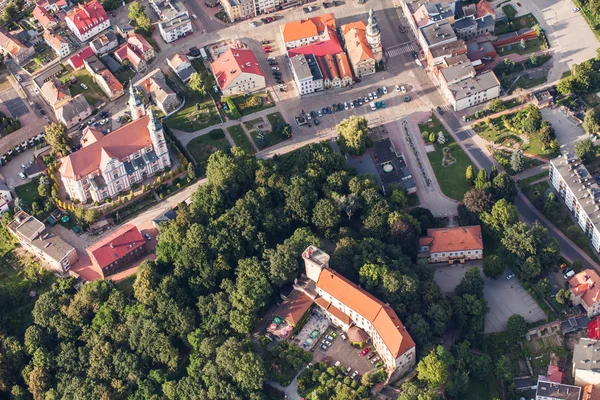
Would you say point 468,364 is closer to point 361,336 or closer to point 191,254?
point 361,336

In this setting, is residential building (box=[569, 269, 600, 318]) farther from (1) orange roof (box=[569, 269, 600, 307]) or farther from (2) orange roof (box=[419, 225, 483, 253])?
(2) orange roof (box=[419, 225, 483, 253])

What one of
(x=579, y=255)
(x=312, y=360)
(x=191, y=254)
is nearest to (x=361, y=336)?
(x=312, y=360)

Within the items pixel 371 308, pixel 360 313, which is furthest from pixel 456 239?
pixel 360 313

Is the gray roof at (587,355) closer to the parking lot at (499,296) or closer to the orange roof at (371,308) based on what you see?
the parking lot at (499,296)

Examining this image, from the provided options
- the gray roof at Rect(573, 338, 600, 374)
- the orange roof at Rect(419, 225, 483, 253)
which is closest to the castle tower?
the orange roof at Rect(419, 225, 483, 253)

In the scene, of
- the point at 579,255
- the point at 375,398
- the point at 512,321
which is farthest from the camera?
the point at 579,255

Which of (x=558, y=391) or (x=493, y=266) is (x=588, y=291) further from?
(x=558, y=391)
